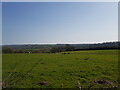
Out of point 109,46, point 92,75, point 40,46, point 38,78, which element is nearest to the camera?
point 38,78

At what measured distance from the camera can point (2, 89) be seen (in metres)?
4.79

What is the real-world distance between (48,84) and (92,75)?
19.2ft

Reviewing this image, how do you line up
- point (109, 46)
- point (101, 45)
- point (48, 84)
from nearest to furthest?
point (48, 84)
point (109, 46)
point (101, 45)

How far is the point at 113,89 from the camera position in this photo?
6141mm

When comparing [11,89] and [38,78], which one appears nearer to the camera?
[11,89]

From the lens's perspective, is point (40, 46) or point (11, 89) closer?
point (11, 89)

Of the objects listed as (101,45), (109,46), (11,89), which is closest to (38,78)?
(11,89)

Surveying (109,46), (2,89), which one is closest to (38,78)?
(2,89)

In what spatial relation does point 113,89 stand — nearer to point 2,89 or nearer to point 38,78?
point 2,89

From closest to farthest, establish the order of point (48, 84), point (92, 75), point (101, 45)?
point (48, 84) < point (92, 75) < point (101, 45)

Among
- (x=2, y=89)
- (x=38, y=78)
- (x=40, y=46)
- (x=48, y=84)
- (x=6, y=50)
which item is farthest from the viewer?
(x=40, y=46)

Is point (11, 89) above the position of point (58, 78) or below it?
above

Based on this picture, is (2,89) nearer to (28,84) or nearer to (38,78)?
(28,84)

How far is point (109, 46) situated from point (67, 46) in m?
18.0
